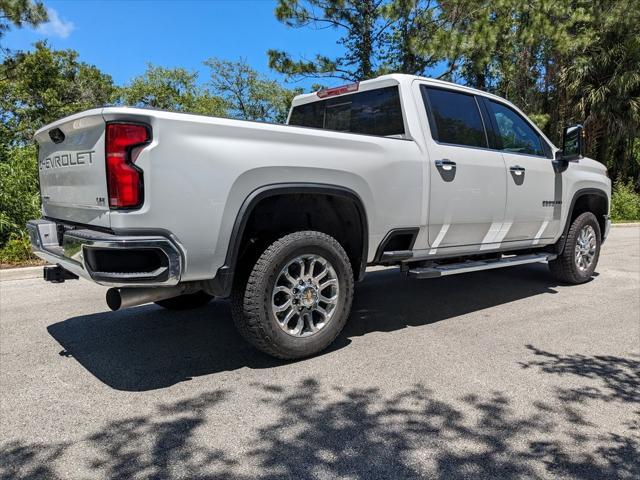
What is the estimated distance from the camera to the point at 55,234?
3498 millimetres

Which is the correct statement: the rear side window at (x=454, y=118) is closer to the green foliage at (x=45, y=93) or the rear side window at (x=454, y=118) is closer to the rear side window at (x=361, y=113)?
the rear side window at (x=361, y=113)

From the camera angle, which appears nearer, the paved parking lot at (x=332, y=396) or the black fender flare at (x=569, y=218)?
the paved parking lot at (x=332, y=396)

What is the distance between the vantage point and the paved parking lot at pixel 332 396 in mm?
2289

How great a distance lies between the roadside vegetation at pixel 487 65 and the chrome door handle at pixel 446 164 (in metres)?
5.90

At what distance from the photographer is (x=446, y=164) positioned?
4137 mm

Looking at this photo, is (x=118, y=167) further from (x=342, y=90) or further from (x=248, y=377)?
(x=342, y=90)

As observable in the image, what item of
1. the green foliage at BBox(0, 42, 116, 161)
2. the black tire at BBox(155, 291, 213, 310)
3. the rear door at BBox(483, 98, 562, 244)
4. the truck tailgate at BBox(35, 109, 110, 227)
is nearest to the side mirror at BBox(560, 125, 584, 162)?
the rear door at BBox(483, 98, 562, 244)

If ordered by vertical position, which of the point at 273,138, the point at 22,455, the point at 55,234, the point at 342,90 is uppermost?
the point at 342,90

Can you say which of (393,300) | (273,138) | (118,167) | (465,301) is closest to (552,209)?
(465,301)

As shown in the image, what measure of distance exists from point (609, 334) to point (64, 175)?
14.4 feet

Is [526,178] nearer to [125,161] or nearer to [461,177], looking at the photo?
[461,177]

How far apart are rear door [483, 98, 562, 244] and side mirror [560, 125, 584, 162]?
0.54ft

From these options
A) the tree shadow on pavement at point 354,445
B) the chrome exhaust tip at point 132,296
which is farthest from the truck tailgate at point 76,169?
the tree shadow on pavement at point 354,445

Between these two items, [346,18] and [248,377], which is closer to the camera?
[248,377]
